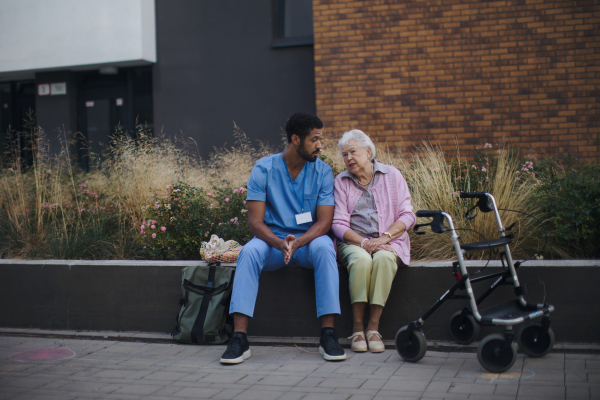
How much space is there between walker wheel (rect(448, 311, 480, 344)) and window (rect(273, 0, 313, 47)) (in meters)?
6.02

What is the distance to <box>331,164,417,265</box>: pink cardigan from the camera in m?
4.13

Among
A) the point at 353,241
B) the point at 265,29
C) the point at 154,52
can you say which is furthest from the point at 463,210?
the point at 154,52

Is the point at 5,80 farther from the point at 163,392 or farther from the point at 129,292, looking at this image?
the point at 163,392

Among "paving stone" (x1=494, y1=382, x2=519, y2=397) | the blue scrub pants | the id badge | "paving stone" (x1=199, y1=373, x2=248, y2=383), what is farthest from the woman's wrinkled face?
"paving stone" (x1=494, y1=382, x2=519, y2=397)

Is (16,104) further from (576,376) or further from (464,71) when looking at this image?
(576,376)

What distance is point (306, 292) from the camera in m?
4.25

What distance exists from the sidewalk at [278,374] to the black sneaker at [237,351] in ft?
0.17

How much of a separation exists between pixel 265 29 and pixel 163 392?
6975 millimetres

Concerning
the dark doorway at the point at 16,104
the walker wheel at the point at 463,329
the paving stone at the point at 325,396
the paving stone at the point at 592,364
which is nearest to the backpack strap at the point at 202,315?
the paving stone at the point at 325,396

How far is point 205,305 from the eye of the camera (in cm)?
418

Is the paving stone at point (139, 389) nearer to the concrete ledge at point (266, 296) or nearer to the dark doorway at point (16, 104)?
the concrete ledge at point (266, 296)

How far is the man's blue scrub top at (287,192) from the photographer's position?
13.8ft

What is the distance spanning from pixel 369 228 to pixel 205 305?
1.39 m

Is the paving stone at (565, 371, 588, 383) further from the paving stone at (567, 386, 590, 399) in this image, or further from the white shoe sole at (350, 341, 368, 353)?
the white shoe sole at (350, 341, 368, 353)
